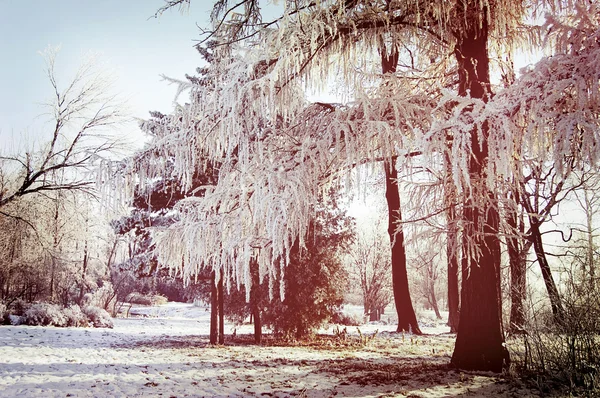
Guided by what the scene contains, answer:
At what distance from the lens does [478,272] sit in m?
6.17

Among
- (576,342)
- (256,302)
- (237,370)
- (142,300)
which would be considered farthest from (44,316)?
(142,300)

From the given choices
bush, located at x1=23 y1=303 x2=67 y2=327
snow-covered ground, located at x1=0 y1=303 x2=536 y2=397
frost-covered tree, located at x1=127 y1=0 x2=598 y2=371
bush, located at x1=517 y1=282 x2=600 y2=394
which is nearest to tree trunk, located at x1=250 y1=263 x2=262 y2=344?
snow-covered ground, located at x1=0 y1=303 x2=536 y2=397

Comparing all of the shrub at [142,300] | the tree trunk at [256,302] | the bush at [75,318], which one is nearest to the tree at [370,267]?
the tree trunk at [256,302]

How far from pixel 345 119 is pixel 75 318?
51.2 ft

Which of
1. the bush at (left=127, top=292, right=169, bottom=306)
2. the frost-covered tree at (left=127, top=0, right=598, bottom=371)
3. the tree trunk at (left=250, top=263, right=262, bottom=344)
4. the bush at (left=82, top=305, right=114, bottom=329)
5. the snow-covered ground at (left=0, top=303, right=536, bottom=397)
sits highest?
the frost-covered tree at (left=127, top=0, right=598, bottom=371)

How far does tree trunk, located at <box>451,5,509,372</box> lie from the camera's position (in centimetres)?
596

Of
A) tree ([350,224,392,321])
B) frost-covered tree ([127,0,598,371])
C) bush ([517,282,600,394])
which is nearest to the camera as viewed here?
frost-covered tree ([127,0,598,371])

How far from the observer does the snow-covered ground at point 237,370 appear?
5562 mm

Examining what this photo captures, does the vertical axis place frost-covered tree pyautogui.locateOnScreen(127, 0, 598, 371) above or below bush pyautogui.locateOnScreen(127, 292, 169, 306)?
above

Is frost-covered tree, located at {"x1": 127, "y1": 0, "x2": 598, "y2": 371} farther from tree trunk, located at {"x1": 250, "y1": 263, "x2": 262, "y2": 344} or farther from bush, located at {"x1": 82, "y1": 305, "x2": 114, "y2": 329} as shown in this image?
bush, located at {"x1": 82, "y1": 305, "x2": 114, "y2": 329}

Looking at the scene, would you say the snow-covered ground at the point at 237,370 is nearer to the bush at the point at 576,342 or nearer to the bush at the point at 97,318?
the bush at the point at 576,342

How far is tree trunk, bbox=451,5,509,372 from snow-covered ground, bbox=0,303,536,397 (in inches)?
17.6

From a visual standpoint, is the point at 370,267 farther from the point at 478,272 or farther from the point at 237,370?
the point at 478,272

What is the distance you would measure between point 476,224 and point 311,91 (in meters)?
3.08
